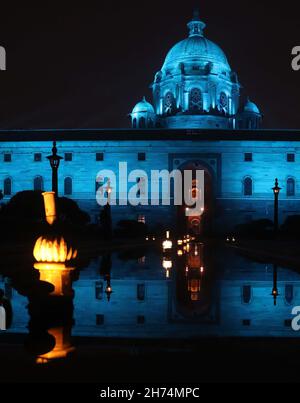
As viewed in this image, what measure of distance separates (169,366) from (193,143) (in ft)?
176

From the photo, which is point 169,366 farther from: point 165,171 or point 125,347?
point 165,171

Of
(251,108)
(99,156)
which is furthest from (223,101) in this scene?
(99,156)

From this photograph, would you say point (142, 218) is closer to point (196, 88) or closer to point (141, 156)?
point (141, 156)

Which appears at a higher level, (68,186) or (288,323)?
(68,186)

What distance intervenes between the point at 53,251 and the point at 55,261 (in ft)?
0.82

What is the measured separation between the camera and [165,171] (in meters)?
58.4

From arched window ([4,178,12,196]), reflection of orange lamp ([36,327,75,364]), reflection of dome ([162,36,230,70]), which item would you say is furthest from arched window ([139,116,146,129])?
reflection of orange lamp ([36,327,75,364])

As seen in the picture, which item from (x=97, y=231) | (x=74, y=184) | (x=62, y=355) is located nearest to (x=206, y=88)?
(x=74, y=184)

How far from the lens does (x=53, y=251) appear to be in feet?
33.6

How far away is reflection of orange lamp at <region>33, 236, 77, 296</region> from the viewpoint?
9.78 meters

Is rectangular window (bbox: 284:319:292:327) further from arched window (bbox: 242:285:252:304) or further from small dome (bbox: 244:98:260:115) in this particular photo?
small dome (bbox: 244:98:260:115)

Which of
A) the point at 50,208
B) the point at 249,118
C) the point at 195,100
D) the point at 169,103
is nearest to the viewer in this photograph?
the point at 50,208

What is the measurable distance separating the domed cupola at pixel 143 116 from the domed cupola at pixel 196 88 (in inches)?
38.4

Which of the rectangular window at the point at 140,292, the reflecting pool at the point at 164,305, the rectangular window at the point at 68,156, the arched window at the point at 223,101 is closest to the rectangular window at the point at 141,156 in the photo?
the rectangular window at the point at 68,156
